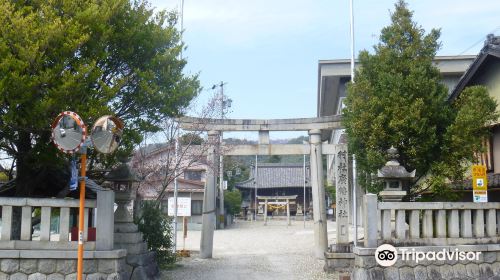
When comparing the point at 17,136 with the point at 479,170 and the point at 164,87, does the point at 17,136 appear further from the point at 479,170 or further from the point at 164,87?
the point at 479,170

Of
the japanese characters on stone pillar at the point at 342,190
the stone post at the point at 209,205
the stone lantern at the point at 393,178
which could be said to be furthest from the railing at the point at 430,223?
the stone post at the point at 209,205

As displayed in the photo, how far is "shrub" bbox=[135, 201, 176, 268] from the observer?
15.1 meters

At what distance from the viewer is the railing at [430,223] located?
34.0ft

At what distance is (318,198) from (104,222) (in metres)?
10.4

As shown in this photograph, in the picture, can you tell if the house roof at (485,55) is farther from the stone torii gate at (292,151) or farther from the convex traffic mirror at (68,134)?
the convex traffic mirror at (68,134)

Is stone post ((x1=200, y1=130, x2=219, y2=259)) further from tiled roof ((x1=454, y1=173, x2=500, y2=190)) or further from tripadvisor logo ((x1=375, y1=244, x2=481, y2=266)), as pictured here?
tripadvisor logo ((x1=375, y1=244, x2=481, y2=266))

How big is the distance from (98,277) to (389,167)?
6.28 metres

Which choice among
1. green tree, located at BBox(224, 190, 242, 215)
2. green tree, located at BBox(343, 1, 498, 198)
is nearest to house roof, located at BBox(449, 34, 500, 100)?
green tree, located at BBox(343, 1, 498, 198)

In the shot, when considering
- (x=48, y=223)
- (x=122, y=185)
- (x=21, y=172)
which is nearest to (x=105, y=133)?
(x=48, y=223)

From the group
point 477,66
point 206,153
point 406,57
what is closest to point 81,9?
point 406,57

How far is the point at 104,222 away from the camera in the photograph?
376 inches

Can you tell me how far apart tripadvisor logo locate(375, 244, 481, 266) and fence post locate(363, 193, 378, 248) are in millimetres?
207

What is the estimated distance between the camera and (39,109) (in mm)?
8656

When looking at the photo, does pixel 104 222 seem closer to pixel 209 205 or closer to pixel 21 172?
pixel 21 172
